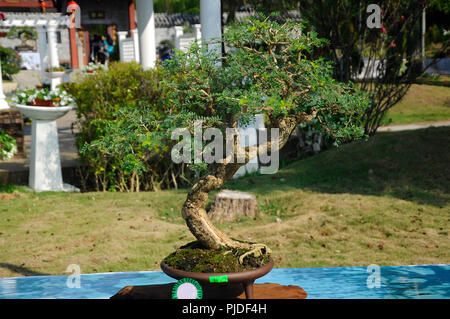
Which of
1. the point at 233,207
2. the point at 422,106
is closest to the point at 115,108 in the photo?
the point at 233,207

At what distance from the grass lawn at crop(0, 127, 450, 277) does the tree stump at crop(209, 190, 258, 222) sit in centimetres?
14

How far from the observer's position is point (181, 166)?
28.2 ft

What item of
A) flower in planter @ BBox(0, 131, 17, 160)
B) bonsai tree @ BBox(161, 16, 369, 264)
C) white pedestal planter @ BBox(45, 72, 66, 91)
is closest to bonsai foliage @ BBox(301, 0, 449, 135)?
flower in planter @ BBox(0, 131, 17, 160)

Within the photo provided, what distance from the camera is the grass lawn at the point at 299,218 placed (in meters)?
5.61

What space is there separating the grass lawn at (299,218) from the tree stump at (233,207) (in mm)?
138

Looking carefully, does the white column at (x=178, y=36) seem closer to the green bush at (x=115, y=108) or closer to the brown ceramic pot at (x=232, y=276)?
the green bush at (x=115, y=108)

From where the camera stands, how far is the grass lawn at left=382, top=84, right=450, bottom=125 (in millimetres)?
13070

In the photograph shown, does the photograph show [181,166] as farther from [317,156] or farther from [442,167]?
[442,167]

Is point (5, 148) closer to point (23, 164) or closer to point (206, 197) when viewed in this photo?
point (23, 164)

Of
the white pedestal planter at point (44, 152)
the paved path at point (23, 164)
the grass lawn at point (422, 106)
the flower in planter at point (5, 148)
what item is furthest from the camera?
the grass lawn at point (422, 106)

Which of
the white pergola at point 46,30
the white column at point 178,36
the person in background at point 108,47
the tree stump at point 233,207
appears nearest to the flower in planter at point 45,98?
the tree stump at point 233,207

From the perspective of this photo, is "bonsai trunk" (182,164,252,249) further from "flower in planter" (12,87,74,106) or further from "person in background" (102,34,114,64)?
"person in background" (102,34,114,64)

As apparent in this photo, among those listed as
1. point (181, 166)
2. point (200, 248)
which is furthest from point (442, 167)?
point (200, 248)
